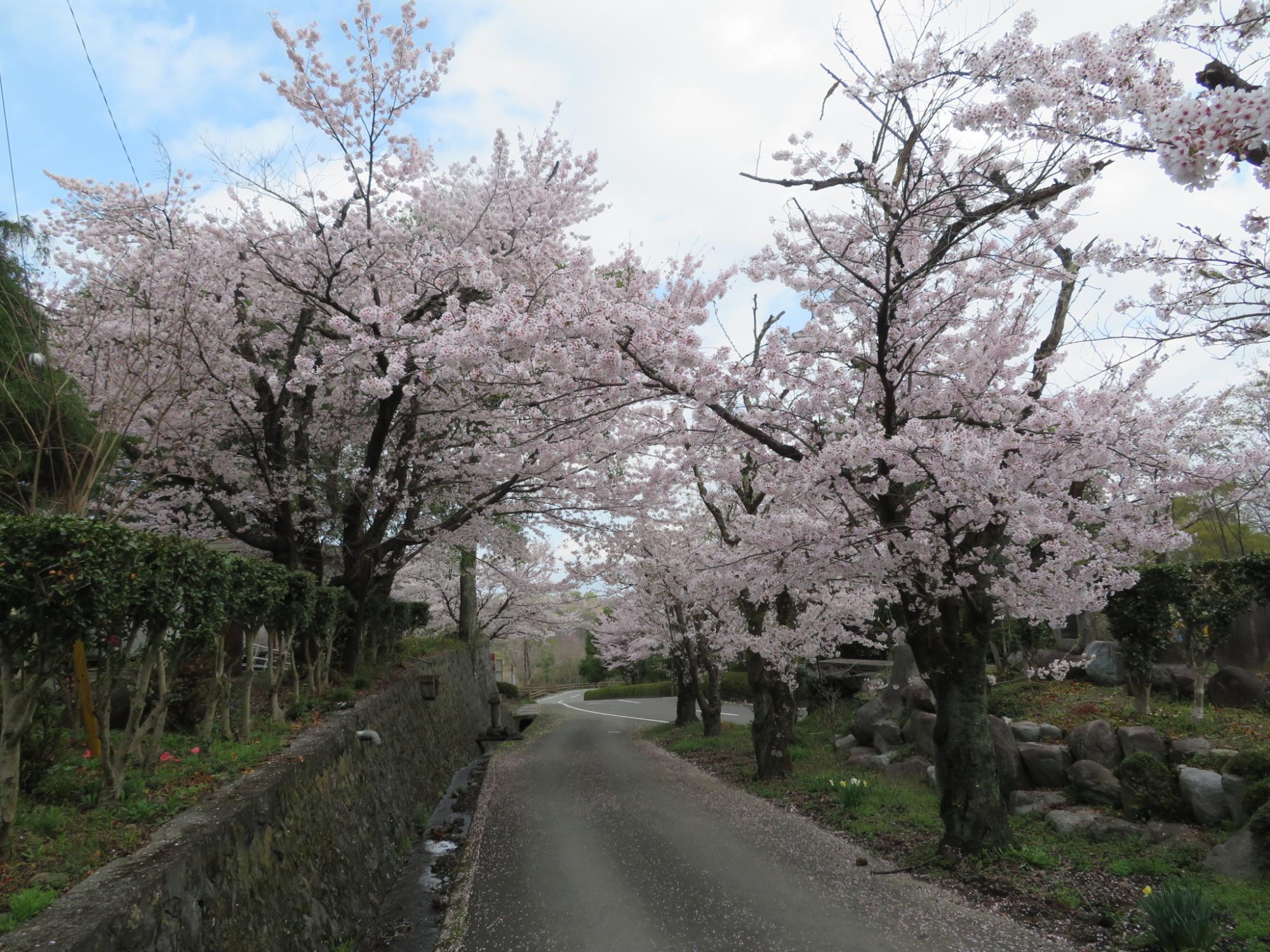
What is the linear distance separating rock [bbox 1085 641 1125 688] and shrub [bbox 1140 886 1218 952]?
24.0ft

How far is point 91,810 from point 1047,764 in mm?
8710

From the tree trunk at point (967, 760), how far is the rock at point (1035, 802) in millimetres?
1443

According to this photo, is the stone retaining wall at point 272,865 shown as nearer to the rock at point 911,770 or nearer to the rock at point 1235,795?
the rock at point 911,770

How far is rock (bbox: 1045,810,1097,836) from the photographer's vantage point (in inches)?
257

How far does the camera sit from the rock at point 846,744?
38.9ft

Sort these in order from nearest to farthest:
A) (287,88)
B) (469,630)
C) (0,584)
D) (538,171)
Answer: (0,584) → (287,88) → (538,171) → (469,630)

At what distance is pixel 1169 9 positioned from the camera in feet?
10.2

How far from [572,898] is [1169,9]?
679 centimetres

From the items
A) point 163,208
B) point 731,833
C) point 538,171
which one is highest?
point 538,171

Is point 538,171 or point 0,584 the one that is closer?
point 0,584

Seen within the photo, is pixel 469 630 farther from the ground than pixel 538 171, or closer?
closer

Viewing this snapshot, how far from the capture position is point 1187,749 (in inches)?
276

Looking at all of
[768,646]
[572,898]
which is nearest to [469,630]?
[768,646]

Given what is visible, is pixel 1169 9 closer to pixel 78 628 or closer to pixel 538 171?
pixel 78 628
